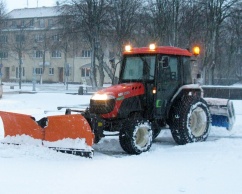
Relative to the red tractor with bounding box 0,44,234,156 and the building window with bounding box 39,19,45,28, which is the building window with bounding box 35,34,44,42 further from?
the red tractor with bounding box 0,44,234,156

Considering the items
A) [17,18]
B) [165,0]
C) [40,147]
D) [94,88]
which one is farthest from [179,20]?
[17,18]

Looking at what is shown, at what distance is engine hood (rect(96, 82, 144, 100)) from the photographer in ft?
31.9

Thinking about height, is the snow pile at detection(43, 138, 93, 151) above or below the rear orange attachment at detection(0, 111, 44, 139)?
below

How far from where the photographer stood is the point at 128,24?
34781mm

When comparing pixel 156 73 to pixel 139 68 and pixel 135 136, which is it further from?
pixel 135 136

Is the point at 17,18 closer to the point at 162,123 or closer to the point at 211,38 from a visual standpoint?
the point at 211,38

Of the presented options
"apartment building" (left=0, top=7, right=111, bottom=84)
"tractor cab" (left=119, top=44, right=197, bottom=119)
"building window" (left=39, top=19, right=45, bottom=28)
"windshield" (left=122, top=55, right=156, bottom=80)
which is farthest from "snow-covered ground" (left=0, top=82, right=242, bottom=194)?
"building window" (left=39, top=19, right=45, bottom=28)

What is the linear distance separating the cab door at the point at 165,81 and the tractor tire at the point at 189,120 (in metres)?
0.36

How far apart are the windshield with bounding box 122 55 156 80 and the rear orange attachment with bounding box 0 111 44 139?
2.66 metres

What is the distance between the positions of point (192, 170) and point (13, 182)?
3257 millimetres

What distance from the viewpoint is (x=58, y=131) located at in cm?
928

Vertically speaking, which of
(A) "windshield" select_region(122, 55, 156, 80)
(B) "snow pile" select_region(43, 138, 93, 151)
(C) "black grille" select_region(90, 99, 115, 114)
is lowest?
(B) "snow pile" select_region(43, 138, 93, 151)

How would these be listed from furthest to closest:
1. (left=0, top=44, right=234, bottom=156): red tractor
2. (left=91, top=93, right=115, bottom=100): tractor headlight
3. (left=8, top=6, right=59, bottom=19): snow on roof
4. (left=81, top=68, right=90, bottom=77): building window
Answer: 1. (left=8, top=6, right=59, bottom=19): snow on roof
2. (left=81, top=68, right=90, bottom=77): building window
3. (left=91, top=93, right=115, bottom=100): tractor headlight
4. (left=0, top=44, right=234, bottom=156): red tractor

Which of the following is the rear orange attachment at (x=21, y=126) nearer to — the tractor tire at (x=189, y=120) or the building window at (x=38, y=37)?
the tractor tire at (x=189, y=120)
